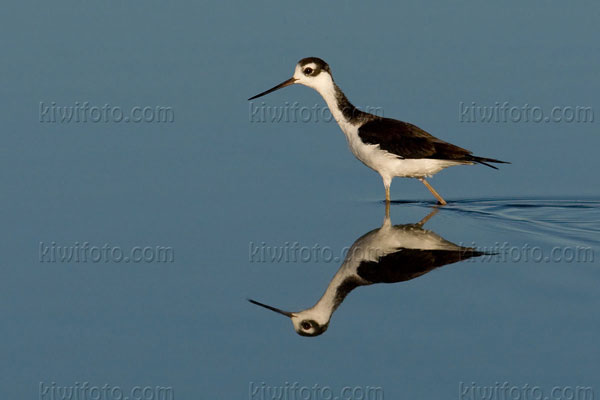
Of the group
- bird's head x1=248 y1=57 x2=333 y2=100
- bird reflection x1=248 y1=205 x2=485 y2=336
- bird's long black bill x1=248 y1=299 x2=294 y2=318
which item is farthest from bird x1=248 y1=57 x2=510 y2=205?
bird's long black bill x1=248 y1=299 x2=294 y2=318

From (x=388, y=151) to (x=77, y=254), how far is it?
3840 mm

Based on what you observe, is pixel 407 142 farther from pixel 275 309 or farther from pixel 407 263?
pixel 275 309

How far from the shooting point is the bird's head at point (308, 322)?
722 centimetres

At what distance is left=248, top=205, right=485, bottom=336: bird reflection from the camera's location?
24.4 ft

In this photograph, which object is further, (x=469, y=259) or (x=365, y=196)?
(x=365, y=196)

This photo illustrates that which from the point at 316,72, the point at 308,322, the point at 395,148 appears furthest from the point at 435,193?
the point at 308,322

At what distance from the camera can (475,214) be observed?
10.5 meters

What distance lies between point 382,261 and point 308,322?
5.38 feet

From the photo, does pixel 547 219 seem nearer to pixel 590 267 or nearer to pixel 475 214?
pixel 475 214

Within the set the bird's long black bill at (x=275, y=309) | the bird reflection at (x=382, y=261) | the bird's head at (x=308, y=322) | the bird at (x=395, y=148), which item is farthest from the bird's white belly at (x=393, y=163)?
the bird's head at (x=308, y=322)

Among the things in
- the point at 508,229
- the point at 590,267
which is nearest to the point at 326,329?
the point at 590,267

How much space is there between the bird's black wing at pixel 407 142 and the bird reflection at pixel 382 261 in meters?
0.97

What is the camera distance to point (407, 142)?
35.2ft

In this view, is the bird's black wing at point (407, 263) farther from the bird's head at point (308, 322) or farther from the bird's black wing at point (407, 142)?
the bird's black wing at point (407, 142)
